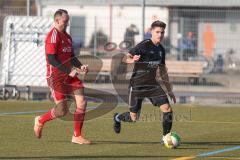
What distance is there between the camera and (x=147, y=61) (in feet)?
42.3

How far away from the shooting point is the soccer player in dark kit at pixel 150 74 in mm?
12688

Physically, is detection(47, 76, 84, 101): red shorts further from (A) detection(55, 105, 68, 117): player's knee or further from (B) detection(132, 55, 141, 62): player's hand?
(B) detection(132, 55, 141, 62): player's hand

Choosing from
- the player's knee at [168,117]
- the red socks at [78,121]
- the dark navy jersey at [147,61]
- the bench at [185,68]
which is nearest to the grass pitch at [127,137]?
the red socks at [78,121]

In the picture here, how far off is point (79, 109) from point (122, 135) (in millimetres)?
1597

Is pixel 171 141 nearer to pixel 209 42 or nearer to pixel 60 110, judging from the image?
pixel 60 110

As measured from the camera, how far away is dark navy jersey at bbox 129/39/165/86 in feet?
41.9

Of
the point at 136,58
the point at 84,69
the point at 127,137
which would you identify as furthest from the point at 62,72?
the point at 127,137

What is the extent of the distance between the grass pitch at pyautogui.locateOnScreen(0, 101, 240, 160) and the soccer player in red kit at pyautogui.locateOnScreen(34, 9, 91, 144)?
461 millimetres

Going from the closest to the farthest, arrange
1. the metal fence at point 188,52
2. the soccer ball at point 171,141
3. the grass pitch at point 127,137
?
the grass pitch at point 127,137 < the soccer ball at point 171,141 < the metal fence at point 188,52

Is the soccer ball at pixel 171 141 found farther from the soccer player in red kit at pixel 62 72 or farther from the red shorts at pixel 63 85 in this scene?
the red shorts at pixel 63 85

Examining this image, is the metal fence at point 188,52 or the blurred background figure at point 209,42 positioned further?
the blurred background figure at point 209,42

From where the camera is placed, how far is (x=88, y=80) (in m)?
23.7

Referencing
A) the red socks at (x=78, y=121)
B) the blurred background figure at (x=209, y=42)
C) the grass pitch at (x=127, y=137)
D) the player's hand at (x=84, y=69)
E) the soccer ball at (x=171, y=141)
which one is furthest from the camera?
the blurred background figure at (x=209, y=42)

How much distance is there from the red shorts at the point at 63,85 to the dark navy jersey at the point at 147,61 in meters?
0.96
